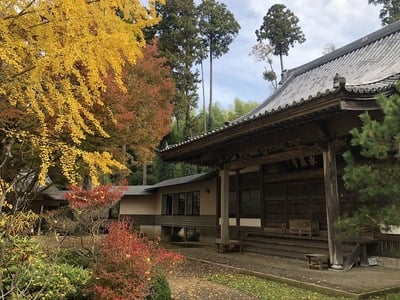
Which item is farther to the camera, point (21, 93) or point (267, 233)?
point (267, 233)

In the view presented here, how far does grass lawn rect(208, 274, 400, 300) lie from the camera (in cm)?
529

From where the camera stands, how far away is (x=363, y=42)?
11688mm

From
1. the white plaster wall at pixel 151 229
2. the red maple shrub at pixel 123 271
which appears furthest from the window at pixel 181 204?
the red maple shrub at pixel 123 271

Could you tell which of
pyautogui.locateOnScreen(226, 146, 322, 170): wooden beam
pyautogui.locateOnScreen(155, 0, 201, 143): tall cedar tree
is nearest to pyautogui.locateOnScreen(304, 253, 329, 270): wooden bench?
pyautogui.locateOnScreen(226, 146, 322, 170): wooden beam

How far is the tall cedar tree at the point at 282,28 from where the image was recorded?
33.6m

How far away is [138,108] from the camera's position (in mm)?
11086

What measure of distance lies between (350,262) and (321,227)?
177 cm

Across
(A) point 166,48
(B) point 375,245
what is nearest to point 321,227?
(B) point 375,245

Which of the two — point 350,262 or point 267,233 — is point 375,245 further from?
point 267,233

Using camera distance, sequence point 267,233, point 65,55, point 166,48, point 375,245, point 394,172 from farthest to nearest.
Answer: point 166,48
point 267,233
point 375,245
point 394,172
point 65,55

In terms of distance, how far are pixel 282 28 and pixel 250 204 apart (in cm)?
2617

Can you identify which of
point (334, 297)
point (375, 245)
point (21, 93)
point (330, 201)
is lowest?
point (334, 297)

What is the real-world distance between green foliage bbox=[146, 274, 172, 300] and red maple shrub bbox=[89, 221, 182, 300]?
90 mm

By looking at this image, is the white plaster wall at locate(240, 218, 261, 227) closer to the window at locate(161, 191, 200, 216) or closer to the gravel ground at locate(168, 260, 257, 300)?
the gravel ground at locate(168, 260, 257, 300)
